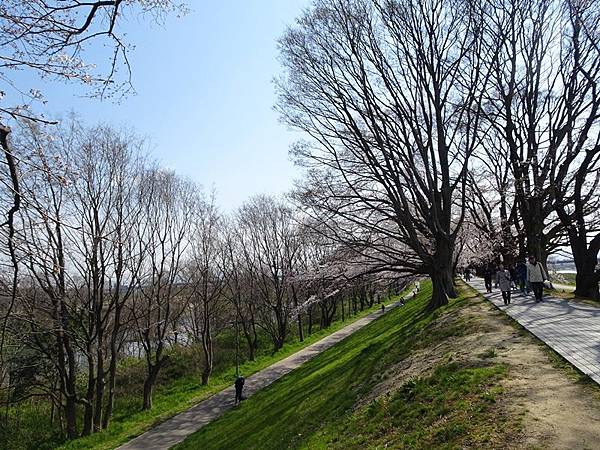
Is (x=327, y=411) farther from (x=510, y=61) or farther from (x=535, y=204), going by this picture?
(x=510, y=61)

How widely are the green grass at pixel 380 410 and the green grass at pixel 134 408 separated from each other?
4.80 meters

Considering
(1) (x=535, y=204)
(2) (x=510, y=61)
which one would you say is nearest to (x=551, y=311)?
(1) (x=535, y=204)

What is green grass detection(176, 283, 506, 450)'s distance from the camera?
603 centimetres

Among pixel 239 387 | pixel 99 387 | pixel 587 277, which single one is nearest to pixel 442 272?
pixel 587 277

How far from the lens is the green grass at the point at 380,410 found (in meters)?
6.03

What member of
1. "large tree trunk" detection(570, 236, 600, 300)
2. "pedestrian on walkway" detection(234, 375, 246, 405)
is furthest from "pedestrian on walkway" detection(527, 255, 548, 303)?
"pedestrian on walkway" detection(234, 375, 246, 405)

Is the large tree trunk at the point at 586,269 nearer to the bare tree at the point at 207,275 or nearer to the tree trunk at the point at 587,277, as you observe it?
the tree trunk at the point at 587,277

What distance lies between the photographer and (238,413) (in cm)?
1658

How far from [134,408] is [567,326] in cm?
2204

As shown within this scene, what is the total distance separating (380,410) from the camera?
7.80 m

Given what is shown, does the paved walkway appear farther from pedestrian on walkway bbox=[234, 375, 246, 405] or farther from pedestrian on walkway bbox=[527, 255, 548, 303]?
pedestrian on walkway bbox=[234, 375, 246, 405]

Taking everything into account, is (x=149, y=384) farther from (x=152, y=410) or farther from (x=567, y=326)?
(x=567, y=326)

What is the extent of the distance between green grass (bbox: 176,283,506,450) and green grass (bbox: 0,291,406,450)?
4.80 m

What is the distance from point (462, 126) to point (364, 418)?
13688 mm
